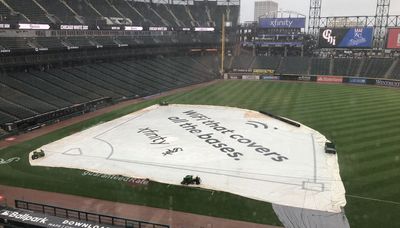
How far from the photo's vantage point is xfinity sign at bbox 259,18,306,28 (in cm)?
9150

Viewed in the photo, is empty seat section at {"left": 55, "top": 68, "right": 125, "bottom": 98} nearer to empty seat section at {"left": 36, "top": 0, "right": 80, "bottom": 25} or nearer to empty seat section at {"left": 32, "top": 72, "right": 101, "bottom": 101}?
empty seat section at {"left": 32, "top": 72, "right": 101, "bottom": 101}

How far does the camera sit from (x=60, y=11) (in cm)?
6512

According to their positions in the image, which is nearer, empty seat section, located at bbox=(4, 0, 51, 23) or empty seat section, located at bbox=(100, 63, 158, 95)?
empty seat section, located at bbox=(4, 0, 51, 23)

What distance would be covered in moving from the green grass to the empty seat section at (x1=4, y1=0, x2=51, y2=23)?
74.4 ft

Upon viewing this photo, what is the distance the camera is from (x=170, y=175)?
84.6 feet

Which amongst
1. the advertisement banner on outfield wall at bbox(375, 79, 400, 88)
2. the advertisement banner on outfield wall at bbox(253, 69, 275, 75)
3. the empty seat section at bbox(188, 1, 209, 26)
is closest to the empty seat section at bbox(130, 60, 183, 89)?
the advertisement banner on outfield wall at bbox(253, 69, 275, 75)

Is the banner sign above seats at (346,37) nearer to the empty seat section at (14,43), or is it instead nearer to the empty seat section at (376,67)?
the empty seat section at (376,67)

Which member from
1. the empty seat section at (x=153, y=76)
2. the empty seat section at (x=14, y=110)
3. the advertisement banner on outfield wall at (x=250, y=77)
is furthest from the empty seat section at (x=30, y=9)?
the advertisement banner on outfield wall at (x=250, y=77)

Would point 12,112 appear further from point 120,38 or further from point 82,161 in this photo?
point 120,38

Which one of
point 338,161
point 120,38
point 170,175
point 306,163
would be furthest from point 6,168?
point 120,38

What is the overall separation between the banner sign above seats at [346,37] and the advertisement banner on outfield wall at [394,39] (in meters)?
3.69

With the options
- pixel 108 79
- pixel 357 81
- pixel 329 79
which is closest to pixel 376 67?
pixel 357 81

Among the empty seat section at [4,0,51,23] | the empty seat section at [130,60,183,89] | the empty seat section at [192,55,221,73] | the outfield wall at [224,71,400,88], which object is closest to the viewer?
the empty seat section at [4,0,51,23]

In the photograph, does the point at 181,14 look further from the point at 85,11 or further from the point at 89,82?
the point at 89,82
